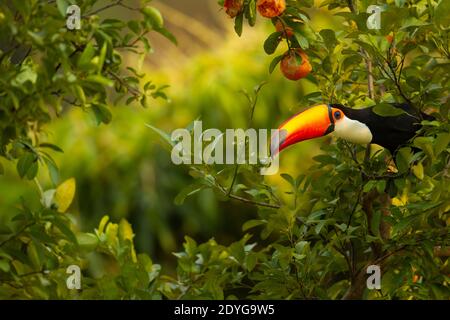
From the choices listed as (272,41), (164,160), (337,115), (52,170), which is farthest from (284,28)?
(164,160)

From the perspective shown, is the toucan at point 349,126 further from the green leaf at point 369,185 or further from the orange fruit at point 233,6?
the orange fruit at point 233,6

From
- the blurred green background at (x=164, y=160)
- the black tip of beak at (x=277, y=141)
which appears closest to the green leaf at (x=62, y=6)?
the black tip of beak at (x=277, y=141)

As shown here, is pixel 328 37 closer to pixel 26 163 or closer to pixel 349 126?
pixel 349 126

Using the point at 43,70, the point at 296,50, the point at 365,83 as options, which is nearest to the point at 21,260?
the point at 43,70

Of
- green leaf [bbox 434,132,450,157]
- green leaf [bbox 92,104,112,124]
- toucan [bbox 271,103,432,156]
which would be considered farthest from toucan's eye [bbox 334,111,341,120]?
green leaf [bbox 92,104,112,124]

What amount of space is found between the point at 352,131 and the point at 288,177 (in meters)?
0.12

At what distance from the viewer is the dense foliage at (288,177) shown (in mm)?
1092

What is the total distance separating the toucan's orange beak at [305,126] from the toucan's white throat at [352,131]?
1 centimetres

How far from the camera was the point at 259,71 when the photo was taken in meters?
3.22

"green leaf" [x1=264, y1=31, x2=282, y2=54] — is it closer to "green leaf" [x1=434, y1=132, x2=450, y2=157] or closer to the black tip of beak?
the black tip of beak

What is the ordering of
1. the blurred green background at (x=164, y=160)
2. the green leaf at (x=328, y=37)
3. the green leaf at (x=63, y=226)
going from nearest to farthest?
1. the green leaf at (x=63, y=226)
2. the green leaf at (x=328, y=37)
3. the blurred green background at (x=164, y=160)

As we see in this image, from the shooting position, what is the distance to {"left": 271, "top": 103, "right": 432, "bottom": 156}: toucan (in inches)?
51.9

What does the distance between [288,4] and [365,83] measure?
270 mm

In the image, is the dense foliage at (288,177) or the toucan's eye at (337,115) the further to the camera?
the toucan's eye at (337,115)
